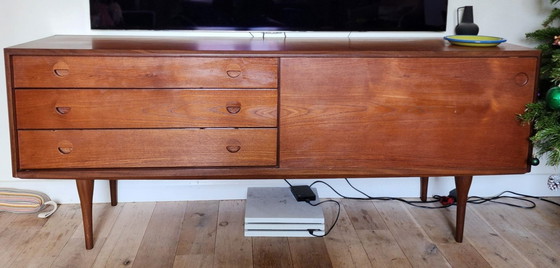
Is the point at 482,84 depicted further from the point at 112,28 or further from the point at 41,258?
the point at 41,258

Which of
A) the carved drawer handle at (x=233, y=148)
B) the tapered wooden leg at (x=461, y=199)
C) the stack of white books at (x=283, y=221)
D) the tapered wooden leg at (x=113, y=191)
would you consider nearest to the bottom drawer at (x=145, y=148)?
the carved drawer handle at (x=233, y=148)

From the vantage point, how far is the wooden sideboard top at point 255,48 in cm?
175

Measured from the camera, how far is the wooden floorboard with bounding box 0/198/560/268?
192cm

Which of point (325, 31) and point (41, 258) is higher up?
point (325, 31)

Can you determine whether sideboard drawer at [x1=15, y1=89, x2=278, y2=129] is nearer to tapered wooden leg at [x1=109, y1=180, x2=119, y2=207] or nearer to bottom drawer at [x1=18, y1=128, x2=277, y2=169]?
bottom drawer at [x1=18, y1=128, x2=277, y2=169]

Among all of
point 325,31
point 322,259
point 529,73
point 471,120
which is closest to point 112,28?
point 325,31

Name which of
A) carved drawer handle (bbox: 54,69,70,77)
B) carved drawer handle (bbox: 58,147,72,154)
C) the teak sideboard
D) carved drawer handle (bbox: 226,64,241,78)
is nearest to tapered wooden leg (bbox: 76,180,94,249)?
the teak sideboard

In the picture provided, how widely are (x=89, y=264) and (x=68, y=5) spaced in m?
0.91

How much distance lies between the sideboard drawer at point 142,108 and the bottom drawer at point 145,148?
0.08 feet

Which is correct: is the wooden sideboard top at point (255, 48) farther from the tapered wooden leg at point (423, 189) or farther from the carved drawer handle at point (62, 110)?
the tapered wooden leg at point (423, 189)

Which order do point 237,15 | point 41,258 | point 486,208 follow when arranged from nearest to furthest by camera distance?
point 41,258
point 237,15
point 486,208

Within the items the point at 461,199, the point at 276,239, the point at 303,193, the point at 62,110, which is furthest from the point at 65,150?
the point at 461,199

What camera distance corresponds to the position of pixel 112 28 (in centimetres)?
215

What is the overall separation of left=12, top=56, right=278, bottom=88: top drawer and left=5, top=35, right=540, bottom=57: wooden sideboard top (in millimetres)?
22
